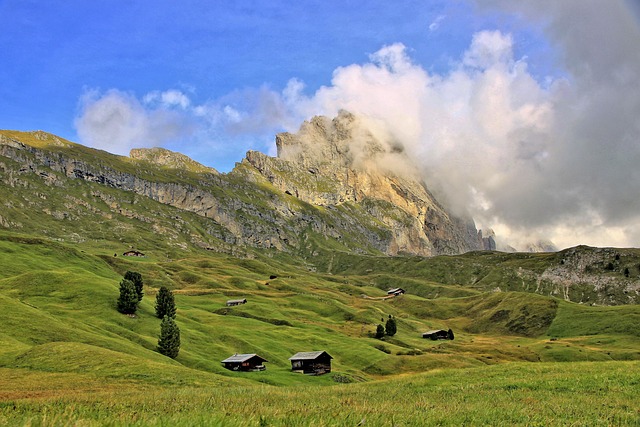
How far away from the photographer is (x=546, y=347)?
461ft

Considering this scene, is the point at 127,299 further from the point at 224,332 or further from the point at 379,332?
the point at 379,332

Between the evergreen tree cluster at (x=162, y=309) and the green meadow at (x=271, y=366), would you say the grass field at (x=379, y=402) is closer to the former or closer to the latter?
the green meadow at (x=271, y=366)

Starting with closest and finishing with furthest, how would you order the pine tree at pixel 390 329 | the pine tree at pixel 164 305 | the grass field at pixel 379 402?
the grass field at pixel 379 402 < the pine tree at pixel 164 305 < the pine tree at pixel 390 329

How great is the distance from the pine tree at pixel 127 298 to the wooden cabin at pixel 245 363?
105 ft

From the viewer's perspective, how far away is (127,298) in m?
110

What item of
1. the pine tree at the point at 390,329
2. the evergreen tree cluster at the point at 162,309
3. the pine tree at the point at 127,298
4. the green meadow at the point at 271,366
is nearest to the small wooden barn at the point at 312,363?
the green meadow at the point at 271,366

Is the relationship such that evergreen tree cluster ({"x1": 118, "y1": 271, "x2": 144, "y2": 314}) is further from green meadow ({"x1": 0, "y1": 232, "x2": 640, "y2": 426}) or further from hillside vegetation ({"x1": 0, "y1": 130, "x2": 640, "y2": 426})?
green meadow ({"x1": 0, "y1": 232, "x2": 640, "y2": 426})

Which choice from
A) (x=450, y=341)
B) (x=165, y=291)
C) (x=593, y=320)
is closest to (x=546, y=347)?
(x=450, y=341)

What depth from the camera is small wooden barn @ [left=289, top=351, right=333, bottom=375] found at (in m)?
93.5

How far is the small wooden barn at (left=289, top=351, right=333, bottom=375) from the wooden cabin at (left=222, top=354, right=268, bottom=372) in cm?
811

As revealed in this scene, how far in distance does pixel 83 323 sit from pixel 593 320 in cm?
17292

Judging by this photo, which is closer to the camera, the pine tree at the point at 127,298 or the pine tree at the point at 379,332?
the pine tree at the point at 127,298

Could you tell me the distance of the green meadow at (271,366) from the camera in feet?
49.6

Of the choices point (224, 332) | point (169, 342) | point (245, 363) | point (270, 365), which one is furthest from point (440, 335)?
point (169, 342)
